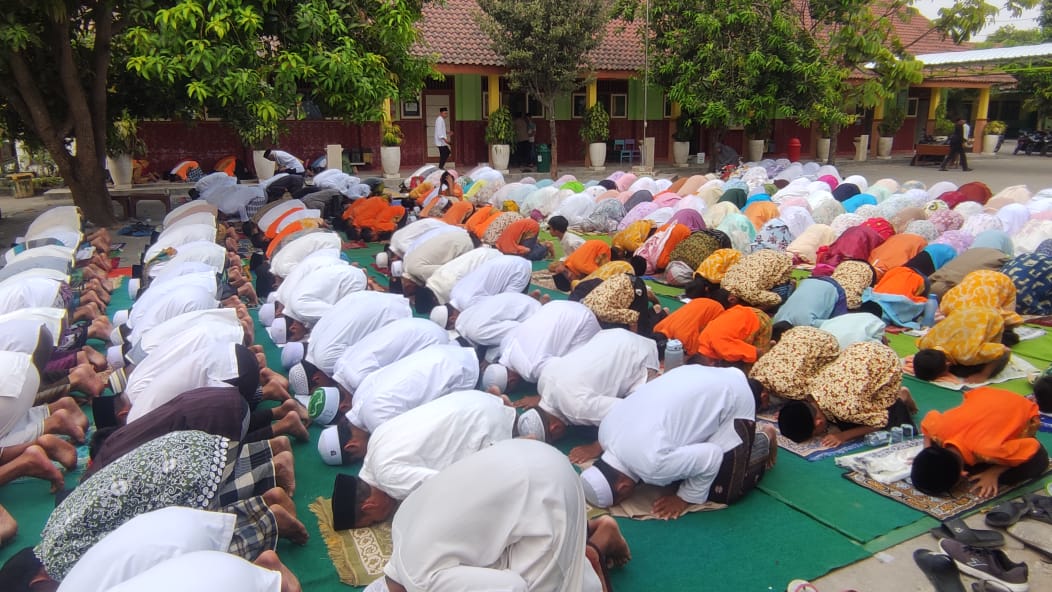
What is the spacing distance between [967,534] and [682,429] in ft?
4.04

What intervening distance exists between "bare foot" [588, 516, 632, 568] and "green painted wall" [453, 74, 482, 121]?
1476cm

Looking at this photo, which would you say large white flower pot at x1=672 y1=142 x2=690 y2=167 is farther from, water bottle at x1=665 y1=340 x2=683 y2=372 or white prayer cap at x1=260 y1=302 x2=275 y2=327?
water bottle at x1=665 y1=340 x2=683 y2=372

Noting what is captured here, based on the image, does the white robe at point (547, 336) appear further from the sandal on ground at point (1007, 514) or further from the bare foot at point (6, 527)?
the bare foot at point (6, 527)

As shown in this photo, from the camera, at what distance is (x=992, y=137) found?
22453mm

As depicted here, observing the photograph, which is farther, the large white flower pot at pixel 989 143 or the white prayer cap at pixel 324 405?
the large white flower pot at pixel 989 143

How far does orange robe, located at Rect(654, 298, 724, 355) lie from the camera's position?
4965 millimetres

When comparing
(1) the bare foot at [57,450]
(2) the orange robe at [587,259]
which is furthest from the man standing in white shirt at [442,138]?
(1) the bare foot at [57,450]

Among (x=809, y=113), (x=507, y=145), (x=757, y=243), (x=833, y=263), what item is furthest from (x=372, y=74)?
(x=809, y=113)

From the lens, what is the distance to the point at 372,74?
786 cm

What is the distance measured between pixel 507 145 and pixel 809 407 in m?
12.7

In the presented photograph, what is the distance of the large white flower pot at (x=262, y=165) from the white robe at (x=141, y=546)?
13032 millimetres

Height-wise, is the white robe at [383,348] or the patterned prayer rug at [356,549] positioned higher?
the white robe at [383,348]

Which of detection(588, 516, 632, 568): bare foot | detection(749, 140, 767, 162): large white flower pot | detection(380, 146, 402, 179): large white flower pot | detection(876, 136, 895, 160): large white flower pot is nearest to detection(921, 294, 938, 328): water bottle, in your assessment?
detection(588, 516, 632, 568): bare foot

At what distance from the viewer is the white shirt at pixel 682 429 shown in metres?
3.25
